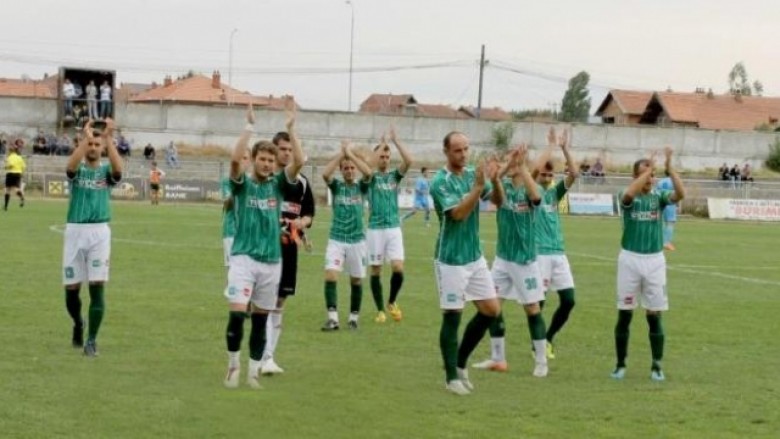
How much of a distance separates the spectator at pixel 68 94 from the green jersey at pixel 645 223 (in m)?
60.2

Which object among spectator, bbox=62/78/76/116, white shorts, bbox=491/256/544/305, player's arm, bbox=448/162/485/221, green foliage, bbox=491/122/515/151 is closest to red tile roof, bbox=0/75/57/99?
spectator, bbox=62/78/76/116

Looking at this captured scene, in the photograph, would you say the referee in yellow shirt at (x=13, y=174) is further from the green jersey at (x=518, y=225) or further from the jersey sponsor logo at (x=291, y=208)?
the green jersey at (x=518, y=225)

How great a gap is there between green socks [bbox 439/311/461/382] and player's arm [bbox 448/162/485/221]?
100cm

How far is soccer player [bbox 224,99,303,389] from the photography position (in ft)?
38.2

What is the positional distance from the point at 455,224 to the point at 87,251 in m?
4.34

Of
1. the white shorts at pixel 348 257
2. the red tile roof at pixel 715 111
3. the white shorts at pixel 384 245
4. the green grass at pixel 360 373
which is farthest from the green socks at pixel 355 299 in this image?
the red tile roof at pixel 715 111

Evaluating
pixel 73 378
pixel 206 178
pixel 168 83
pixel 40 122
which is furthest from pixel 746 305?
pixel 168 83

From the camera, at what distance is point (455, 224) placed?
38.5 ft

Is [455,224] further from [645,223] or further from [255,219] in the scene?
[645,223]

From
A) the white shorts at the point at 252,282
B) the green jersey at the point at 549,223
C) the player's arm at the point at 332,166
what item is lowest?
the white shorts at the point at 252,282

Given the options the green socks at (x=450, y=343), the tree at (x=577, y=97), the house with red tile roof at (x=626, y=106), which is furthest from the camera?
the tree at (x=577, y=97)

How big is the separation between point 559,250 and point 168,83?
94867 mm

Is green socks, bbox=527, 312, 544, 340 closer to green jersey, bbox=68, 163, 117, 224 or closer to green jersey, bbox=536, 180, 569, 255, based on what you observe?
green jersey, bbox=536, 180, 569, 255

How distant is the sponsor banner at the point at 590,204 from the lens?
5662 centimetres
